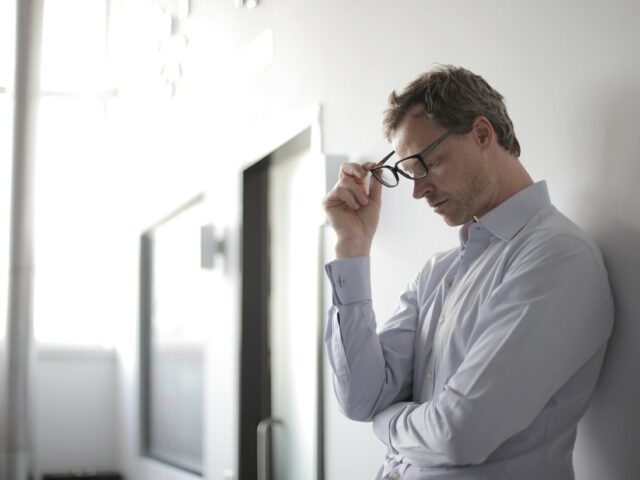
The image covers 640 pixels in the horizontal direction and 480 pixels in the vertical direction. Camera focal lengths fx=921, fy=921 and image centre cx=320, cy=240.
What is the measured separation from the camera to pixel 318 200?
296cm

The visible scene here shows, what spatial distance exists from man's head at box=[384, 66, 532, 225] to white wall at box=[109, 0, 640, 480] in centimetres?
13

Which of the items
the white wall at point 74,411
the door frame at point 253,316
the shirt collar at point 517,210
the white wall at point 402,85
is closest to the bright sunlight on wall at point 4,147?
the white wall at point 74,411

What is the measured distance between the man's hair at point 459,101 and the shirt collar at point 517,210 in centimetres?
12

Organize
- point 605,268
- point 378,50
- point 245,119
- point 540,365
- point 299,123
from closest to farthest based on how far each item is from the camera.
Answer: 1. point 540,365
2. point 605,268
3. point 378,50
4. point 299,123
5. point 245,119

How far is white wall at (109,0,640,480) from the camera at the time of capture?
160 cm

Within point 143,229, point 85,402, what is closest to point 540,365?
point 143,229

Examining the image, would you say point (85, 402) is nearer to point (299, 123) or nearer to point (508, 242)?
point (299, 123)

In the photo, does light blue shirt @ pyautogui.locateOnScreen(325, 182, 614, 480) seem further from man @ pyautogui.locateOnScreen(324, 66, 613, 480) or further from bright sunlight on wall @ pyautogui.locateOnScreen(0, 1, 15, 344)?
bright sunlight on wall @ pyautogui.locateOnScreen(0, 1, 15, 344)

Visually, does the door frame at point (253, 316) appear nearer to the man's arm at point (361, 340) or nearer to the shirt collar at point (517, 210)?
the man's arm at point (361, 340)

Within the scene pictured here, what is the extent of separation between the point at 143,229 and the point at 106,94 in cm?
196

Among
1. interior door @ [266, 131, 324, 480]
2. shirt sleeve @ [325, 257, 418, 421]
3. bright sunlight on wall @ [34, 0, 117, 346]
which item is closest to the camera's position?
shirt sleeve @ [325, 257, 418, 421]

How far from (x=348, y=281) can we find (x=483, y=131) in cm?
44

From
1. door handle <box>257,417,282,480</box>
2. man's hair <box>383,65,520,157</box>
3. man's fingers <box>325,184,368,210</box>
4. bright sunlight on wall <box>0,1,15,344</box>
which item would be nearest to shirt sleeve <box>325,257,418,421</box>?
man's fingers <box>325,184,368,210</box>

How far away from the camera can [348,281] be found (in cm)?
194
